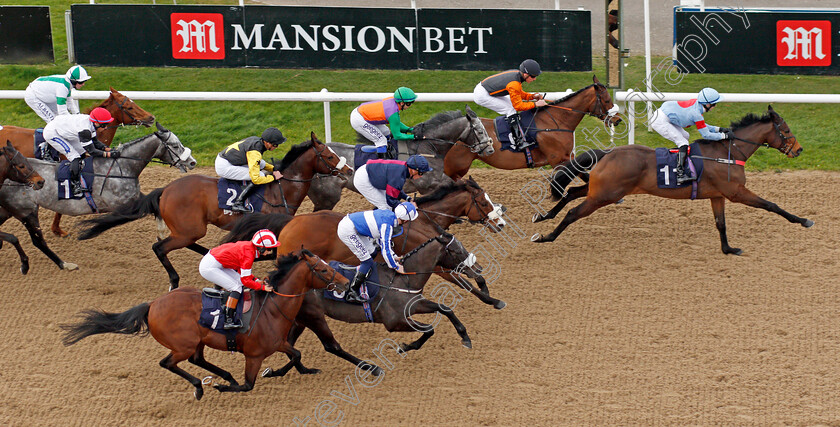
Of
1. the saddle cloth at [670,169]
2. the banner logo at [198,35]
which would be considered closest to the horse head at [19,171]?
the banner logo at [198,35]

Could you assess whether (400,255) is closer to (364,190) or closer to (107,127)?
(364,190)

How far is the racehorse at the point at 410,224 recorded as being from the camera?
8492 millimetres

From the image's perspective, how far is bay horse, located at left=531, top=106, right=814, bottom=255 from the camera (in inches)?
385

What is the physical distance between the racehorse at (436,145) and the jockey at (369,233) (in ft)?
6.75

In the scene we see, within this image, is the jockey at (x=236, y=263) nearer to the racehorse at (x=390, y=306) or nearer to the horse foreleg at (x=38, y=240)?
the racehorse at (x=390, y=306)

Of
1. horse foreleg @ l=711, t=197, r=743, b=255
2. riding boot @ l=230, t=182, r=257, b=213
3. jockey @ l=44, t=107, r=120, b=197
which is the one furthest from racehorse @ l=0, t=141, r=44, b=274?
horse foreleg @ l=711, t=197, r=743, b=255

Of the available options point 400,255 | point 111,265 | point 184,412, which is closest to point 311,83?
point 111,265

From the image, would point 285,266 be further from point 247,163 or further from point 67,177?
point 67,177

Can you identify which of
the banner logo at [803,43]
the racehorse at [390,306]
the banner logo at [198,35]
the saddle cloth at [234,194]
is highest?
the banner logo at [198,35]

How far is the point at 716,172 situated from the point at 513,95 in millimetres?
2282

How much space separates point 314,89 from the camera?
44.1 feet

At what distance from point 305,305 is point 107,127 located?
4.18m

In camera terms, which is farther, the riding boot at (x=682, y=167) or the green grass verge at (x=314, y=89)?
the green grass verge at (x=314, y=89)

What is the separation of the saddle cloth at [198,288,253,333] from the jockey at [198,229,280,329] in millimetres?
45
